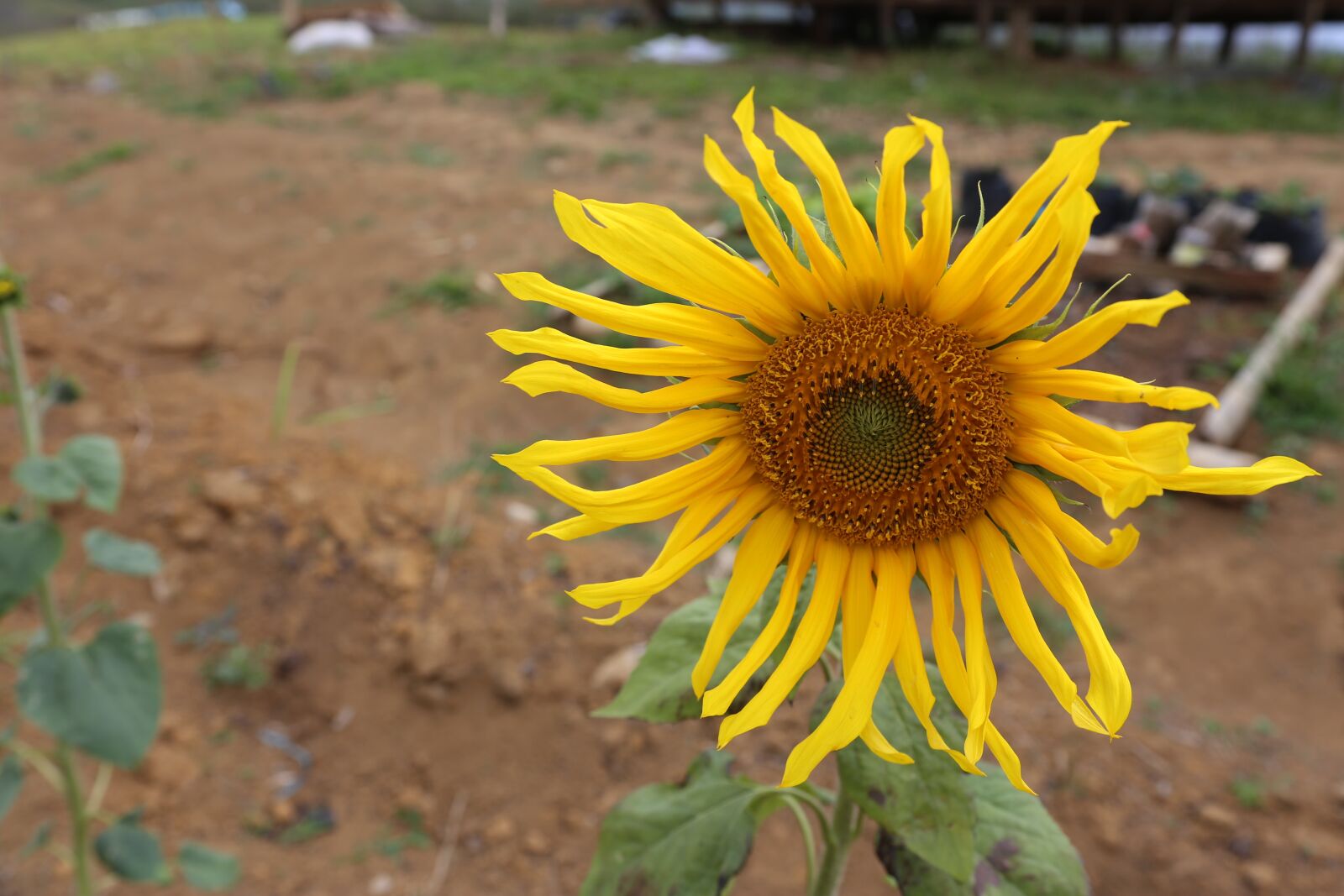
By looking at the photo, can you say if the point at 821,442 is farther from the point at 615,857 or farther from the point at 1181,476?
the point at 615,857

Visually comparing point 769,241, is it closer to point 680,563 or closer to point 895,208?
point 895,208

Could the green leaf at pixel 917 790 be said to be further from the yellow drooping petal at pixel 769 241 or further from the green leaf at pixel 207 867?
the green leaf at pixel 207 867

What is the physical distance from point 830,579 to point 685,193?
5.63 meters

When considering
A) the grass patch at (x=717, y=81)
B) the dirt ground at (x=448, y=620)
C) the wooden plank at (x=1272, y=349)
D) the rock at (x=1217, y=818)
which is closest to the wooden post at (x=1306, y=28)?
the grass patch at (x=717, y=81)

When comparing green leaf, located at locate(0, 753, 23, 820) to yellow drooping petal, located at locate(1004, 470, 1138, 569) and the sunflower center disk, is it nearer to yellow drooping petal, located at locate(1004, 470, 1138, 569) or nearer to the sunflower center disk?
the sunflower center disk

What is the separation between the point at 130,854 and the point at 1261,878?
94.4 inches

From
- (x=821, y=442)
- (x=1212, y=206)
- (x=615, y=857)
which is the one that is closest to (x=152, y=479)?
(x=615, y=857)

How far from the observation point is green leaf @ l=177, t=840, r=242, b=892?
6.83ft

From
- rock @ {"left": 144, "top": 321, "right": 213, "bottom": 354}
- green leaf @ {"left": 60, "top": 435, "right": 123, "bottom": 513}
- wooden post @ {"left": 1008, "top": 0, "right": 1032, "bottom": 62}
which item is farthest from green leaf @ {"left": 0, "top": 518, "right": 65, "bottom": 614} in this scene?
wooden post @ {"left": 1008, "top": 0, "right": 1032, "bottom": 62}

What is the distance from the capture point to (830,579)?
1.09 metres

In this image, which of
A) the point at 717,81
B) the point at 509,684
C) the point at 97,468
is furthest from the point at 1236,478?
the point at 717,81

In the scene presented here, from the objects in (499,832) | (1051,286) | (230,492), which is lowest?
(499,832)

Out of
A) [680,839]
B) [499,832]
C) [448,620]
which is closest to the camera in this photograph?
[680,839]

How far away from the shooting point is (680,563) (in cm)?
105
